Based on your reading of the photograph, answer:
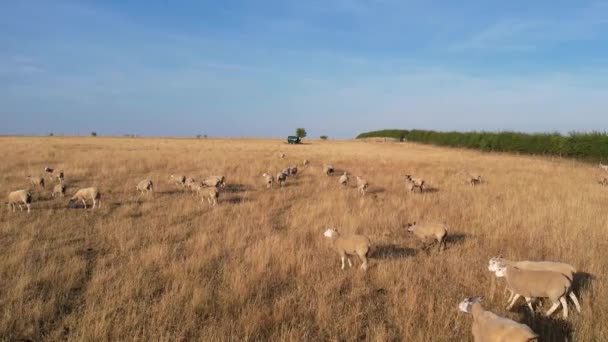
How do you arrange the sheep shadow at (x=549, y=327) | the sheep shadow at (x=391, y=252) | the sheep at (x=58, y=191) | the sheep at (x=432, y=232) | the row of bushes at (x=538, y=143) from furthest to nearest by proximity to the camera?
the row of bushes at (x=538, y=143) < the sheep at (x=58, y=191) < the sheep at (x=432, y=232) < the sheep shadow at (x=391, y=252) < the sheep shadow at (x=549, y=327)

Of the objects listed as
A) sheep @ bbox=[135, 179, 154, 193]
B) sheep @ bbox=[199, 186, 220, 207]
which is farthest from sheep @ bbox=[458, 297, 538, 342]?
sheep @ bbox=[135, 179, 154, 193]

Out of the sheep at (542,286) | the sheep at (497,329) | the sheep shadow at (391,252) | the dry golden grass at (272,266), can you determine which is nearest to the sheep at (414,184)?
the dry golden grass at (272,266)

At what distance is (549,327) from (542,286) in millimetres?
585

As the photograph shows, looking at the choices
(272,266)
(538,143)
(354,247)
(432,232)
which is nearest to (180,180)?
(272,266)

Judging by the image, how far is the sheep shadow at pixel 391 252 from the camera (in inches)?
362

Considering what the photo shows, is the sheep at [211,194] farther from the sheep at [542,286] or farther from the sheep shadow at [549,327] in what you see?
the sheep shadow at [549,327]

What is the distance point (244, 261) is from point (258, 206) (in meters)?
6.28

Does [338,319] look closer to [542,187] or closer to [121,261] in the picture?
[121,261]

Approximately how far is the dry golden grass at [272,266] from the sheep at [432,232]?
37cm

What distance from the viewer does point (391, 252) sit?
954 cm

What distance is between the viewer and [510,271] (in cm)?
646

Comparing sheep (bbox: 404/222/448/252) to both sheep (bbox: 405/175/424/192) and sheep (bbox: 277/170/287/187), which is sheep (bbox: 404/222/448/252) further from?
sheep (bbox: 277/170/287/187)

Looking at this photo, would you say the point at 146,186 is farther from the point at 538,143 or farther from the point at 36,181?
the point at 538,143

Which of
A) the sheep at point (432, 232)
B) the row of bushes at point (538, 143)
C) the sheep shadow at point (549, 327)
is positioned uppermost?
the row of bushes at point (538, 143)
